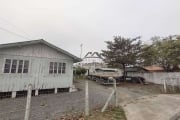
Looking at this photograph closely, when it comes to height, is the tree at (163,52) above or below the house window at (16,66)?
above

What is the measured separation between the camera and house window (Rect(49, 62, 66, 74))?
12.3m

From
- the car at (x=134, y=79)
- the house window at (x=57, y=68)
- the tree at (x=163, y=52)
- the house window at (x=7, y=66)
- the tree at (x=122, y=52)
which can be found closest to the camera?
the house window at (x=7, y=66)

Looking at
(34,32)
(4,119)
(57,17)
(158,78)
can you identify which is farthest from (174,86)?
Result: (34,32)

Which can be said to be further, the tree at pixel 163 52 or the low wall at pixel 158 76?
the tree at pixel 163 52

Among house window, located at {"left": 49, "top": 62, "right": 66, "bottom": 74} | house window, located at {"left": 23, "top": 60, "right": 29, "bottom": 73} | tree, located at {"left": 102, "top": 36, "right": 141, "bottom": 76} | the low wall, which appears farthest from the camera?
tree, located at {"left": 102, "top": 36, "right": 141, "bottom": 76}

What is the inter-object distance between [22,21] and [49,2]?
4611 mm

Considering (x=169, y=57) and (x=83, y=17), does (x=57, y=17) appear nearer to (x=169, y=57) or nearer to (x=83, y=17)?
(x=83, y=17)

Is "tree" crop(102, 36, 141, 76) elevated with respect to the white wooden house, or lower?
elevated

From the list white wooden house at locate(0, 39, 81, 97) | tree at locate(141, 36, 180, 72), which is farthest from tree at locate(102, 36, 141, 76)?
white wooden house at locate(0, 39, 81, 97)

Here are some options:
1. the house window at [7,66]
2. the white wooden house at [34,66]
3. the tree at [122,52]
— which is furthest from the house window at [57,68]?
the tree at [122,52]

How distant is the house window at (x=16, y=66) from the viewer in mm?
10320

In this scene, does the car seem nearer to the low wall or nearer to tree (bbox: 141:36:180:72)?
the low wall

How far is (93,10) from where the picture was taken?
1577cm

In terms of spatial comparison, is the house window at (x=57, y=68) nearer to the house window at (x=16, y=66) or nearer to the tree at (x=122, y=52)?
the house window at (x=16, y=66)
